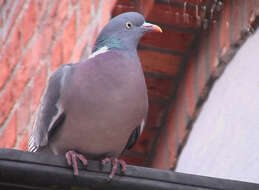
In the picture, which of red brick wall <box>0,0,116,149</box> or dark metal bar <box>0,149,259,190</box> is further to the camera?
red brick wall <box>0,0,116,149</box>

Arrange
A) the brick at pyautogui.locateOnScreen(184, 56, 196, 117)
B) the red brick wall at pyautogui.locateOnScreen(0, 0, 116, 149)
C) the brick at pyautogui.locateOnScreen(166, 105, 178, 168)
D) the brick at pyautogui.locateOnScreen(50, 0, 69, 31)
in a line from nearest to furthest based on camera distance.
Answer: the brick at pyautogui.locateOnScreen(184, 56, 196, 117)
the brick at pyautogui.locateOnScreen(166, 105, 178, 168)
the red brick wall at pyautogui.locateOnScreen(0, 0, 116, 149)
the brick at pyautogui.locateOnScreen(50, 0, 69, 31)

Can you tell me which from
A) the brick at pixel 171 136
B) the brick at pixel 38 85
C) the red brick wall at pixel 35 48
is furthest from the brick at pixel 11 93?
the brick at pixel 171 136

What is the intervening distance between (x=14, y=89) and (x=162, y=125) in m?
1.21

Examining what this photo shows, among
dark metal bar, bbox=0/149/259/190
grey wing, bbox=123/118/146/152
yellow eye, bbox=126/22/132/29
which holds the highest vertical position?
dark metal bar, bbox=0/149/259/190

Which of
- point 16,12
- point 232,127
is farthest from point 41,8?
point 232,127

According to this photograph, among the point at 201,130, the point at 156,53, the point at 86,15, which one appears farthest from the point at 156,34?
the point at 86,15

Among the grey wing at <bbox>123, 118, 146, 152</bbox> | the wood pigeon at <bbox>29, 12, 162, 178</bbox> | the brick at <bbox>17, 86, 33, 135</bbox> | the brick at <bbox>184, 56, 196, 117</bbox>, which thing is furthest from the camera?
the brick at <bbox>17, 86, 33, 135</bbox>

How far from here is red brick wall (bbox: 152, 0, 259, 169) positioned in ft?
9.79

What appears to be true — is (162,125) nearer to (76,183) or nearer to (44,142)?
(44,142)

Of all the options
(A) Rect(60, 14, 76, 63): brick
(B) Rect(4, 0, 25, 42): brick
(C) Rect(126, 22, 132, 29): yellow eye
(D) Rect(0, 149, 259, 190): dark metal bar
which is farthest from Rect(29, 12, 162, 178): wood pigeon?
(B) Rect(4, 0, 25, 42): brick

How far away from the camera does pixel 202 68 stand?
3271mm

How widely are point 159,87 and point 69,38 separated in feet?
2.66

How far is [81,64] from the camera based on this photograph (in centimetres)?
243

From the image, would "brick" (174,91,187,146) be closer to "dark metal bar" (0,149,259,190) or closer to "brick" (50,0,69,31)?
"brick" (50,0,69,31)
